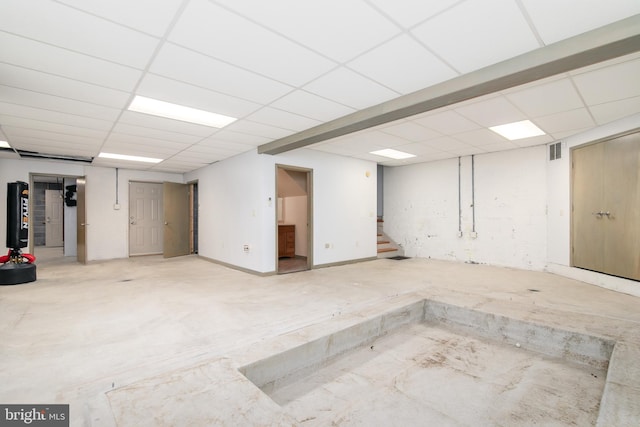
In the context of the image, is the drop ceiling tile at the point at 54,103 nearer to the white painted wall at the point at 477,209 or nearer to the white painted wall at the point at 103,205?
the white painted wall at the point at 103,205

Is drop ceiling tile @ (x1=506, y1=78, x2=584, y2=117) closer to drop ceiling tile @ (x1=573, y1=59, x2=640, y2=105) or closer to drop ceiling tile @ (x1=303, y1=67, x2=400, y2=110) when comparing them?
drop ceiling tile @ (x1=573, y1=59, x2=640, y2=105)

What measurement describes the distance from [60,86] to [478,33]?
378cm

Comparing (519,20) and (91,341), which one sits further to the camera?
(91,341)

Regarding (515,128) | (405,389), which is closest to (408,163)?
(515,128)

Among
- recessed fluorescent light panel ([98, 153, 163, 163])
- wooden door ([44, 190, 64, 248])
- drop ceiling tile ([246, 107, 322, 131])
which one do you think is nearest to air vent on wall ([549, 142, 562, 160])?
drop ceiling tile ([246, 107, 322, 131])

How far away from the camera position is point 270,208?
5.66 meters

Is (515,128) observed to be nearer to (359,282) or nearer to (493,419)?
(359,282)

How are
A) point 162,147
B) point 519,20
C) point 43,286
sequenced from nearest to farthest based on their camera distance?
point 519,20, point 43,286, point 162,147

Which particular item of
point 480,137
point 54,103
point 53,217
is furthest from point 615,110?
point 53,217

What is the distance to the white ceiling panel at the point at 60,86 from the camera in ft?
8.96

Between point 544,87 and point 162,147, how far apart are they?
5.71 meters

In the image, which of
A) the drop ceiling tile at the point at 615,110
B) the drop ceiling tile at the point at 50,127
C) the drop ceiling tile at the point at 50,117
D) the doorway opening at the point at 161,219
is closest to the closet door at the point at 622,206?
the drop ceiling tile at the point at 615,110

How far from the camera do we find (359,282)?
16.5ft

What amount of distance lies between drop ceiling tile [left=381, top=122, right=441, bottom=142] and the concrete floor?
2.44 metres
